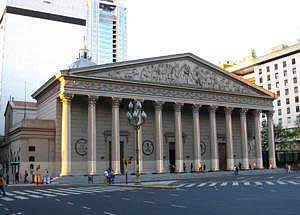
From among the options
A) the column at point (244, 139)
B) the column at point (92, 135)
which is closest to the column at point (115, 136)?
the column at point (92, 135)

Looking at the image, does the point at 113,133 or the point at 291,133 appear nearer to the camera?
the point at 113,133

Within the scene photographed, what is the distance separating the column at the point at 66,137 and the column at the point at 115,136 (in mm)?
5522

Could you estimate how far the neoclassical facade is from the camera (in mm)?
49156

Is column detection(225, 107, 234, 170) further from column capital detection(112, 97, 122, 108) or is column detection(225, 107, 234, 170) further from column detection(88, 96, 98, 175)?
column detection(88, 96, 98, 175)

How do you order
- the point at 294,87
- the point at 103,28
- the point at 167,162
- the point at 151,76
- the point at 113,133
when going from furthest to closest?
1. the point at 103,28
2. the point at 294,87
3. the point at 167,162
4. the point at 151,76
5. the point at 113,133

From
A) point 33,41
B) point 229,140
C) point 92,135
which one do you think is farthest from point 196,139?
point 33,41

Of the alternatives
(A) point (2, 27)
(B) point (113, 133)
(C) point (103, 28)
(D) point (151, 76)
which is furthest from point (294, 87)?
(C) point (103, 28)

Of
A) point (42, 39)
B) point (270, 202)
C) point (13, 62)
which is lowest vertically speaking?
point (270, 202)

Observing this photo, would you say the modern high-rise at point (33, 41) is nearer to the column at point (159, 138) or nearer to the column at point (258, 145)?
the column at point (159, 138)

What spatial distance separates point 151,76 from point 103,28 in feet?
443

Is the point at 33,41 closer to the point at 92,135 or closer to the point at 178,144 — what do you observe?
the point at 178,144

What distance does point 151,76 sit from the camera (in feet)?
178

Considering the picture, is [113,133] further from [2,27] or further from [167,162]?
[2,27]

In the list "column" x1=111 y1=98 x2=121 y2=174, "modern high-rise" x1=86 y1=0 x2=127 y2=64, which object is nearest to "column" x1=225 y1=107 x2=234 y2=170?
"column" x1=111 y1=98 x2=121 y2=174
